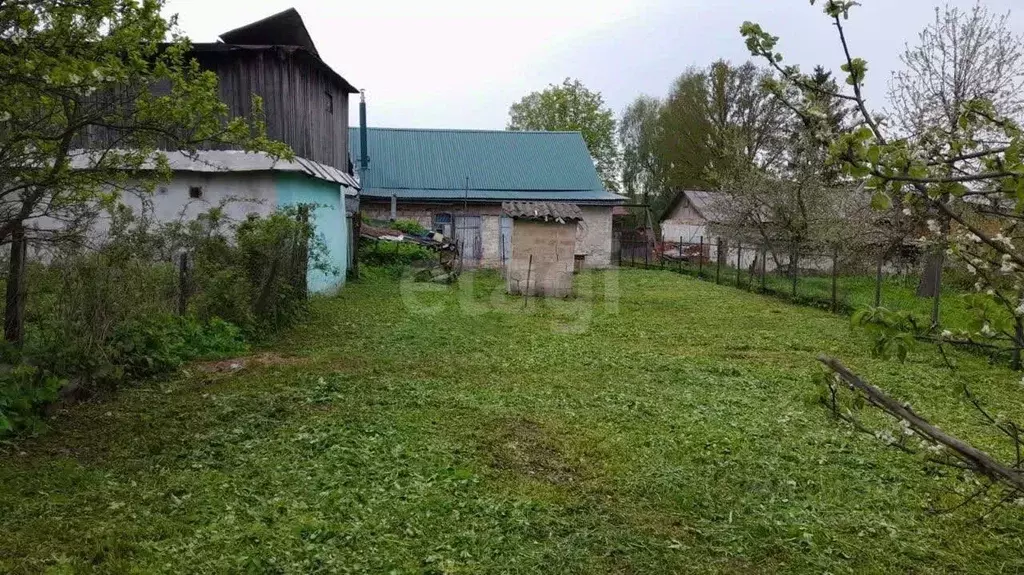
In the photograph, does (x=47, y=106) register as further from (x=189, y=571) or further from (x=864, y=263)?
(x=864, y=263)

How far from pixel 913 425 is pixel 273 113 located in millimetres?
12633

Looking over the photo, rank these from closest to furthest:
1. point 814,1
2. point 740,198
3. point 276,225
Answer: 1. point 814,1
2. point 276,225
3. point 740,198

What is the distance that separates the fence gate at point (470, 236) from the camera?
983 inches

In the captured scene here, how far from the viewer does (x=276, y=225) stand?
31.8 feet

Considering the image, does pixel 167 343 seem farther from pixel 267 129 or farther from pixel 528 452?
pixel 267 129

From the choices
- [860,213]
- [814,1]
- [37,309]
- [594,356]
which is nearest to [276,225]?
[37,309]

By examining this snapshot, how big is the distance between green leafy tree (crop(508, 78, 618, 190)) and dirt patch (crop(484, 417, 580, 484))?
46609 mm

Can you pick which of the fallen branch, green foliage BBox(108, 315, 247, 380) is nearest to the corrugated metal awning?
green foliage BBox(108, 315, 247, 380)

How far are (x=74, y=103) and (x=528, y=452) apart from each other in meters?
4.23

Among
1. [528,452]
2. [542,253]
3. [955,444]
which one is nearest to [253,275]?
[528,452]

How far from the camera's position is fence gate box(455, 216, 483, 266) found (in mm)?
24969

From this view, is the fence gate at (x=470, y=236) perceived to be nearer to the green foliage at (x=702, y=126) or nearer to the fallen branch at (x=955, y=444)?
the green foliage at (x=702, y=126)

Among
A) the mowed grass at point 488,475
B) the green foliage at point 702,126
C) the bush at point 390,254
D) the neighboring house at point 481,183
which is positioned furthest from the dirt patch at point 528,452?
the green foliage at point 702,126

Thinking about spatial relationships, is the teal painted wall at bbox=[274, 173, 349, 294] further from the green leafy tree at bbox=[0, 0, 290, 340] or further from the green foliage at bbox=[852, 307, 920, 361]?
the green foliage at bbox=[852, 307, 920, 361]
